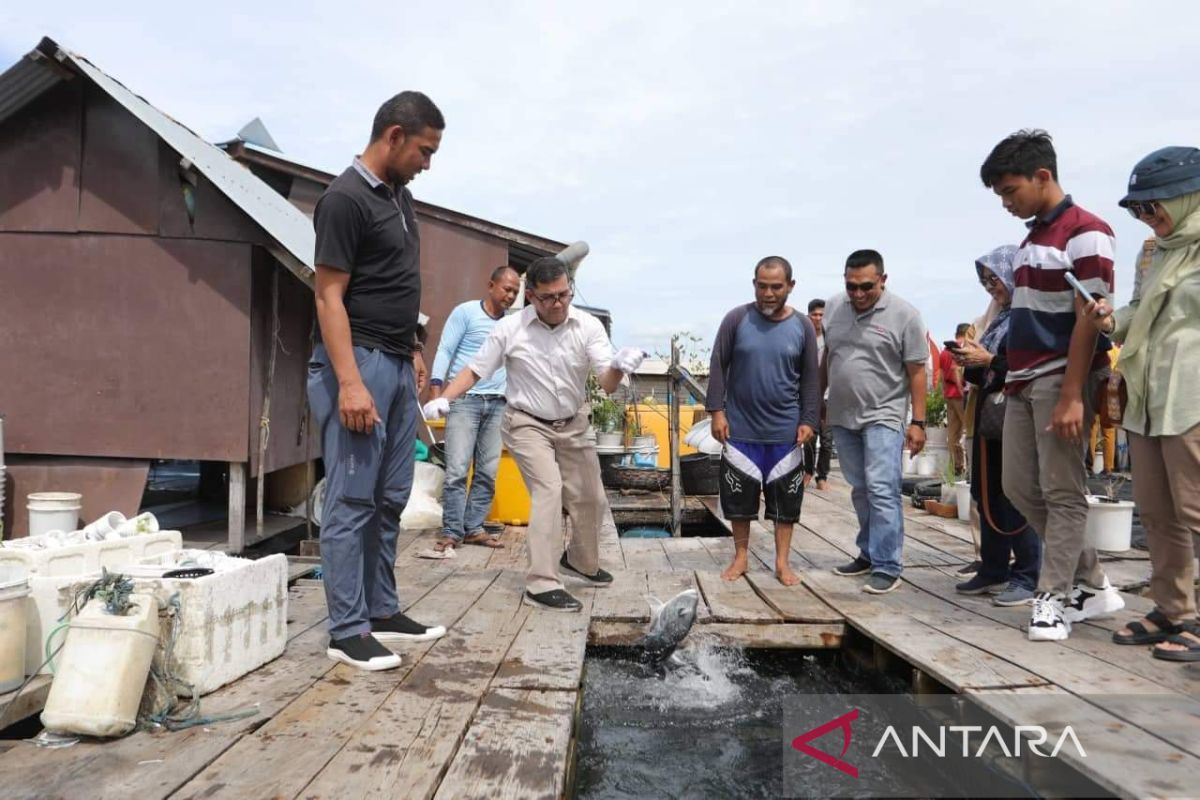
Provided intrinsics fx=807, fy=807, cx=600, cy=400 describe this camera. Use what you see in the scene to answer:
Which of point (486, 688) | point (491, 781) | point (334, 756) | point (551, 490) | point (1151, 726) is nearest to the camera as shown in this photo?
point (491, 781)

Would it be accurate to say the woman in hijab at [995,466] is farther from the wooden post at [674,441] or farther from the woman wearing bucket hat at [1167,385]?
the wooden post at [674,441]

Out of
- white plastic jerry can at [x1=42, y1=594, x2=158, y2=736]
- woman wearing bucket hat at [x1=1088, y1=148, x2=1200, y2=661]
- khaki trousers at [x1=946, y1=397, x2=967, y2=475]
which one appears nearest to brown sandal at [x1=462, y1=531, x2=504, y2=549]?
white plastic jerry can at [x1=42, y1=594, x2=158, y2=736]

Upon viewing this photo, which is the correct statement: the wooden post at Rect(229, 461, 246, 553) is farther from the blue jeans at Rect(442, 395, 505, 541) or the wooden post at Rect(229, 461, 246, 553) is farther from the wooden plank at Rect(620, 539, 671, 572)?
the wooden plank at Rect(620, 539, 671, 572)

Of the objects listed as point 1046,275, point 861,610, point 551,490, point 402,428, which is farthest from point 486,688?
point 1046,275

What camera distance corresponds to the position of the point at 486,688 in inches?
107

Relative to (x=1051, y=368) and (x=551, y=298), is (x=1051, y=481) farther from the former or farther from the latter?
(x=551, y=298)

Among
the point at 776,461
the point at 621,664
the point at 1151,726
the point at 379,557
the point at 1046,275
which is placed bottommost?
the point at 621,664

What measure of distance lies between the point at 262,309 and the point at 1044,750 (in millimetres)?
5381

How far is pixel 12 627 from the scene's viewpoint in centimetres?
257

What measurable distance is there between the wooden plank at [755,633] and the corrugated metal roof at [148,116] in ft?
10.1

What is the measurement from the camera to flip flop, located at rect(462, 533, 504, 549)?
561 centimetres

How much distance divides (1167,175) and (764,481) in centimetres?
231

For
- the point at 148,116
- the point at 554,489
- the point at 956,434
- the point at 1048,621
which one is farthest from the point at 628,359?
the point at 956,434

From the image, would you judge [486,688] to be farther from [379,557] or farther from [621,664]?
[621,664]
